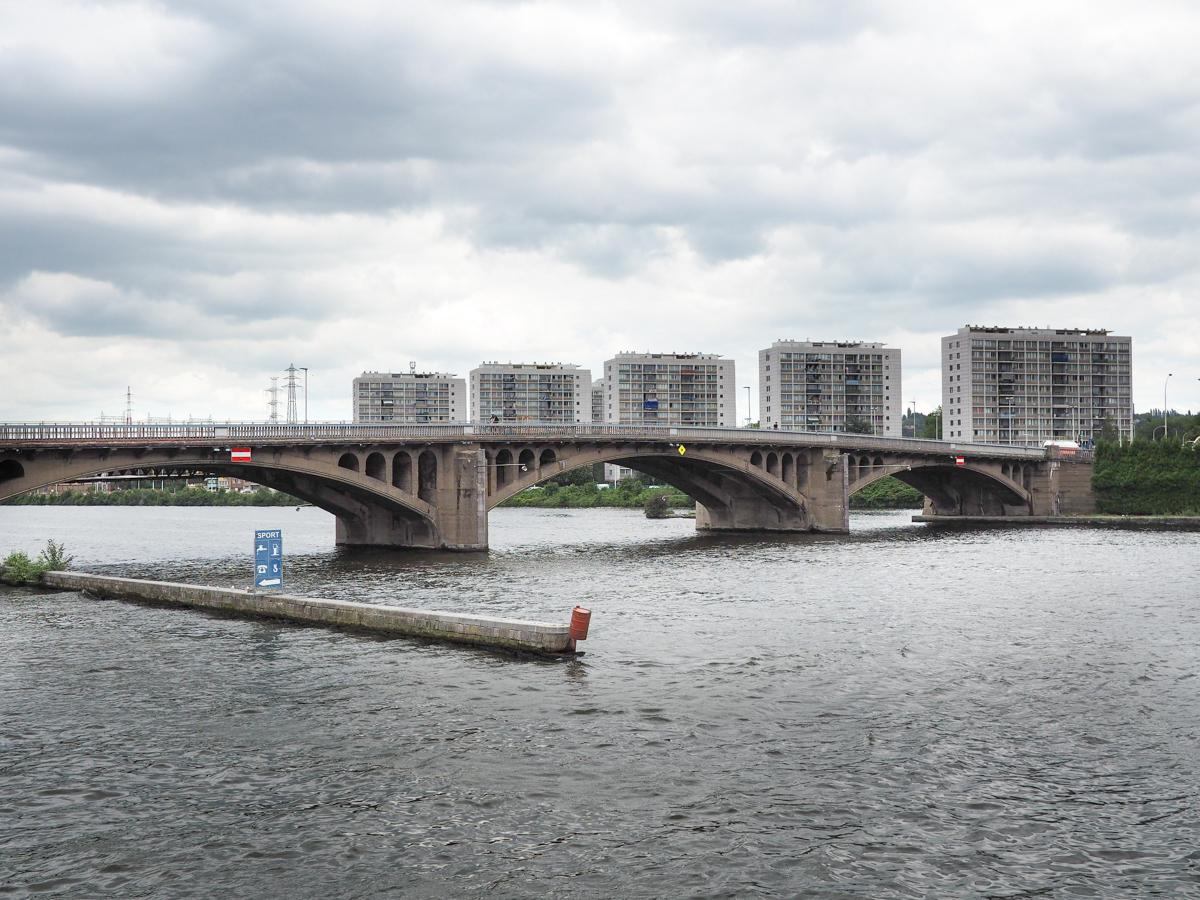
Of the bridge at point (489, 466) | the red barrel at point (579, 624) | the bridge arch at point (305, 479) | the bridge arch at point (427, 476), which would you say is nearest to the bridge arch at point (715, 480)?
the bridge at point (489, 466)

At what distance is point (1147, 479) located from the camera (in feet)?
405

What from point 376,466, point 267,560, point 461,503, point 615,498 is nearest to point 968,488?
point 615,498

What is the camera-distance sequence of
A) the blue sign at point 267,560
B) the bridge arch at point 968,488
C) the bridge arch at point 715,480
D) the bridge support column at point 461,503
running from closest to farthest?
the blue sign at point 267,560
the bridge support column at point 461,503
the bridge arch at point 715,480
the bridge arch at point 968,488

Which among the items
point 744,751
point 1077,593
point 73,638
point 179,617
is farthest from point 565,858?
point 1077,593

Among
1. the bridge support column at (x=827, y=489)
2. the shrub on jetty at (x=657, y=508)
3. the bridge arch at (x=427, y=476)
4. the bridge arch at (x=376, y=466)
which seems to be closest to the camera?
the bridge arch at (x=376, y=466)

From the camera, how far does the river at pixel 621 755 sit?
16750 mm

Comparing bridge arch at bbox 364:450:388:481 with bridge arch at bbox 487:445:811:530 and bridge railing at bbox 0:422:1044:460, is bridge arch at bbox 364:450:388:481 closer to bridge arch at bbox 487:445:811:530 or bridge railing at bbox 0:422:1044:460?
bridge railing at bbox 0:422:1044:460

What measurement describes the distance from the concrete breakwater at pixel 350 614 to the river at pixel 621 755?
1.09 metres

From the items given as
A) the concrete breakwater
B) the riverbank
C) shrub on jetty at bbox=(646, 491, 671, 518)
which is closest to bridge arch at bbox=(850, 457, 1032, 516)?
the riverbank

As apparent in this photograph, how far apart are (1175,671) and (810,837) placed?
1965 cm

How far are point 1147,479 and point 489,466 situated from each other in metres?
83.2

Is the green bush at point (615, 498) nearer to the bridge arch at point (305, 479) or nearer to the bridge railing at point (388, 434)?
the bridge railing at point (388, 434)

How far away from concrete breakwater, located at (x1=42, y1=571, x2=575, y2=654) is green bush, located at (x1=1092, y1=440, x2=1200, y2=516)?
357 feet

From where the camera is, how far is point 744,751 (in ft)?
76.1
